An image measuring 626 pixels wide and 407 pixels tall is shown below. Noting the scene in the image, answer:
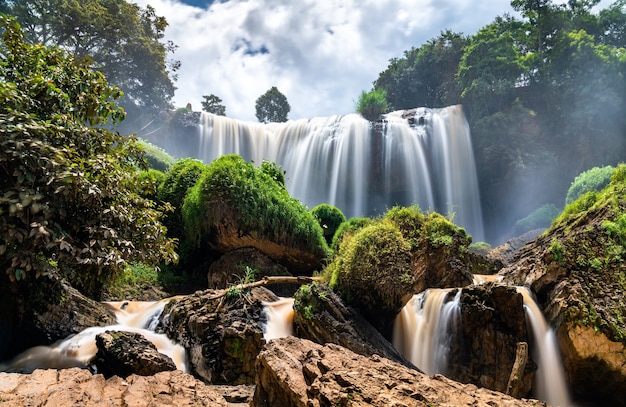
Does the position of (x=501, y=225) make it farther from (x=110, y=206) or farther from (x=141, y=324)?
(x=110, y=206)

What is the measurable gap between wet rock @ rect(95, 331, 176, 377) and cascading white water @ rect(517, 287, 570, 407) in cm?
545

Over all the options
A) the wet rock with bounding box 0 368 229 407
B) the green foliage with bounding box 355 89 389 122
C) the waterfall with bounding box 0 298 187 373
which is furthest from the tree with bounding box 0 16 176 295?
the green foliage with bounding box 355 89 389 122

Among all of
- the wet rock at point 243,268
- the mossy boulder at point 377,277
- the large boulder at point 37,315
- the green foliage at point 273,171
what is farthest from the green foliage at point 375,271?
the green foliage at point 273,171

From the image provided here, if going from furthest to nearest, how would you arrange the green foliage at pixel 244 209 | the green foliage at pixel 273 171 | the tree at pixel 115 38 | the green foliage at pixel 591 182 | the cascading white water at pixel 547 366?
the tree at pixel 115 38
the green foliage at pixel 591 182
the green foliage at pixel 273 171
the green foliage at pixel 244 209
the cascading white water at pixel 547 366

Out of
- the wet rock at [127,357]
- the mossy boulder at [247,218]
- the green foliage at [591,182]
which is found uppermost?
the green foliage at [591,182]

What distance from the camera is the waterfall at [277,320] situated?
5941mm

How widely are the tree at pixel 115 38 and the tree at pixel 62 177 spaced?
1765 centimetres

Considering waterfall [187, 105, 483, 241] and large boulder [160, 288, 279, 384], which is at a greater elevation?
waterfall [187, 105, 483, 241]

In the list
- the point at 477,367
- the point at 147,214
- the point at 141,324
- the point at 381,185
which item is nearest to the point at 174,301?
the point at 141,324

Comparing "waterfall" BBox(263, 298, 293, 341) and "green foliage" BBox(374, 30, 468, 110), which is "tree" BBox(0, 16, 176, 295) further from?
"green foliage" BBox(374, 30, 468, 110)

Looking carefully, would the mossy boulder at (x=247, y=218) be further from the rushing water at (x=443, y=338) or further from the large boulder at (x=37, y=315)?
the rushing water at (x=443, y=338)

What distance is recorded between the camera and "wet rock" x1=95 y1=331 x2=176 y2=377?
4.11 metres

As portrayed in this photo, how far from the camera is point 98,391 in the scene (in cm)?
216

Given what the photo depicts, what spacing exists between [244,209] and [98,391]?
728 cm
